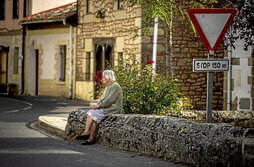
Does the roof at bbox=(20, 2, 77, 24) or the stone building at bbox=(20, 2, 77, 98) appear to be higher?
the roof at bbox=(20, 2, 77, 24)

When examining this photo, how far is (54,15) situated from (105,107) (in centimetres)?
2125

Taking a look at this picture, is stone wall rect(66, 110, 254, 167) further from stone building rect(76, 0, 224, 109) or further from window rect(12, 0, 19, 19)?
window rect(12, 0, 19, 19)

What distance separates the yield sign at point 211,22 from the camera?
9.73 meters

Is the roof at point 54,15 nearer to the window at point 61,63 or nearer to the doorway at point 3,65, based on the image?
the window at point 61,63

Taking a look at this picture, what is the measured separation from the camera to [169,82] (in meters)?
14.6

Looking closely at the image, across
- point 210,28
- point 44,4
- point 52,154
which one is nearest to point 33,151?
point 52,154

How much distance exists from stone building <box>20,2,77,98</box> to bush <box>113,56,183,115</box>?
17.8 metres

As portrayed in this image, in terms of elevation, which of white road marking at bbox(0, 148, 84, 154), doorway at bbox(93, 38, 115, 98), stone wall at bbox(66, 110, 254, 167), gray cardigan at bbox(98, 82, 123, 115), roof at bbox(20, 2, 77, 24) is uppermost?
roof at bbox(20, 2, 77, 24)

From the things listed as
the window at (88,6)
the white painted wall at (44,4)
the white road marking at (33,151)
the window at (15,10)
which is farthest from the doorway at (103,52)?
the white road marking at (33,151)

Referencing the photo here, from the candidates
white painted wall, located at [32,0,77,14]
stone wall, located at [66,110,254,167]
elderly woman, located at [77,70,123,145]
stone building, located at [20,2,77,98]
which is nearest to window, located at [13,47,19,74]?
stone building, located at [20,2,77,98]

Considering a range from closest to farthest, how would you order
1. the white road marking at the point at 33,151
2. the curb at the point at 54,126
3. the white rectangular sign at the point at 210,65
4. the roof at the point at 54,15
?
the white rectangular sign at the point at 210,65
the white road marking at the point at 33,151
the curb at the point at 54,126
the roof at the point at 54,15

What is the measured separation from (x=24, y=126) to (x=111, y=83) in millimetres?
4884

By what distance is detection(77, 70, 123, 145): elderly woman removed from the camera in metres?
12.8

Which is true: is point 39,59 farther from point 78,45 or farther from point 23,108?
point 23,108
